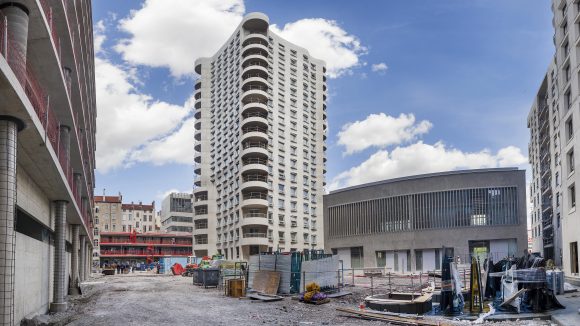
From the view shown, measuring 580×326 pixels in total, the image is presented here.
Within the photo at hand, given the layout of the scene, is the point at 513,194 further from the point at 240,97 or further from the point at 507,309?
the point at 507,309

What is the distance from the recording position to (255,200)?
8275cm

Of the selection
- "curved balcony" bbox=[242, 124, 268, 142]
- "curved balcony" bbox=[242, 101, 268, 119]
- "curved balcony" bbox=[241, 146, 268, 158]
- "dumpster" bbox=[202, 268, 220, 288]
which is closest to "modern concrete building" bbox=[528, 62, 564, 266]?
"curved balcony" bbox=[241, 146, 268, 158]

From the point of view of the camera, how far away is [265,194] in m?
86.8

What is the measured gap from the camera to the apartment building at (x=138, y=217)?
6117 inches

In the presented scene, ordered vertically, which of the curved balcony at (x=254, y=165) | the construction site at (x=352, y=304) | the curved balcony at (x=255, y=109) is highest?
the curved balcony at (x=255, y=109)

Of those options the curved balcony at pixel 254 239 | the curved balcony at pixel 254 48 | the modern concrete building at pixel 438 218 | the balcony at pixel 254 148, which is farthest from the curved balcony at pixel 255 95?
the modern concrete building at pixel 438 218

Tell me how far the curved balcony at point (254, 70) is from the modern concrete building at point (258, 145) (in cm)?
18

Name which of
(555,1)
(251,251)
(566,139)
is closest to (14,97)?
(566,139)

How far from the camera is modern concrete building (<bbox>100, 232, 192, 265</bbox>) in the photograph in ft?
402

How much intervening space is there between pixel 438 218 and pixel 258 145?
32.7m

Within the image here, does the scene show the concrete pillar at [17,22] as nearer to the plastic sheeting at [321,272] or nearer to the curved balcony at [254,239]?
the plastic sheeting at [321,272]

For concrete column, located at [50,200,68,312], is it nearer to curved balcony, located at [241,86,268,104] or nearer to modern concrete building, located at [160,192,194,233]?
curved balcony, located at [241,86,268,104]

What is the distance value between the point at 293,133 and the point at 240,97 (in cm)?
1321

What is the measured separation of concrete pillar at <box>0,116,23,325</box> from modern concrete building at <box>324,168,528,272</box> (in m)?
61.1
